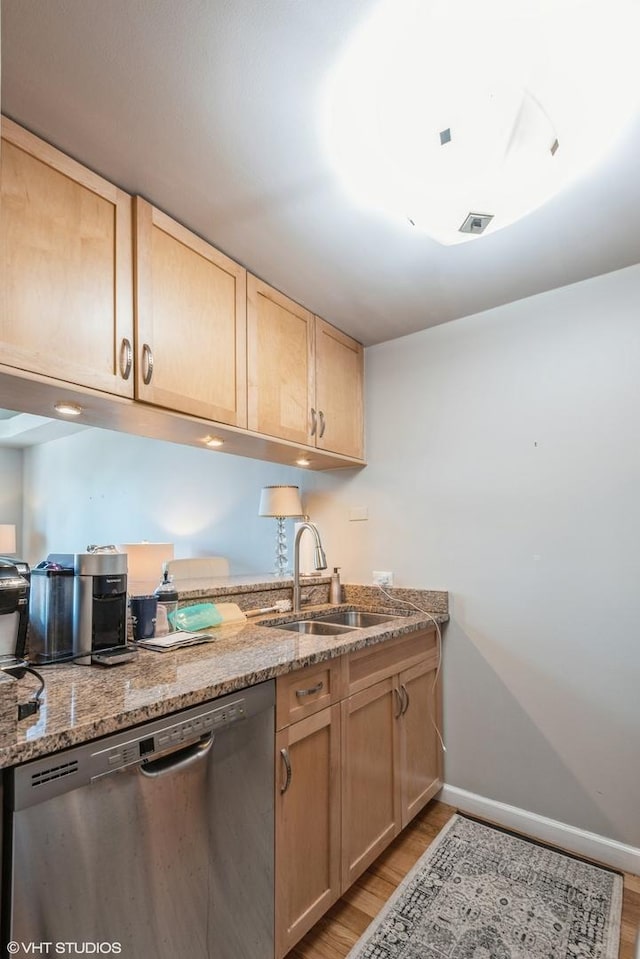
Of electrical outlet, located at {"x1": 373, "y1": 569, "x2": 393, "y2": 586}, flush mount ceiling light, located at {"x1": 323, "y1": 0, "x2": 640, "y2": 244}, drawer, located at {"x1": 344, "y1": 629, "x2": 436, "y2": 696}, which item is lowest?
drawer, located at {"x1": 344, "y1": 629, "x2": 436, "y2": 696}

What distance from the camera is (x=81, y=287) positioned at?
1350mm

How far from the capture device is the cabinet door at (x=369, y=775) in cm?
159

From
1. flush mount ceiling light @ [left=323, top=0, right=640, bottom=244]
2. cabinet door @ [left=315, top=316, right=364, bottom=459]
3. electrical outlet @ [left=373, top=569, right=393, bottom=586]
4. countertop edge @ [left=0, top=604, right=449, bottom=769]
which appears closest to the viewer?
countertop edge @ [left=0, top=604, right=449, bottom=769]

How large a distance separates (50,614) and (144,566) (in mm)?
722

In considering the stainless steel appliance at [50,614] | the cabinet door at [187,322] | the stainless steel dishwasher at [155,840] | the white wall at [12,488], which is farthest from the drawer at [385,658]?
the white wall at [12,488]

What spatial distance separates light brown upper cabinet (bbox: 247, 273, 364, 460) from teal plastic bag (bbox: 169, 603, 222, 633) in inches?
28.9

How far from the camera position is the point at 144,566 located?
6.76 feet

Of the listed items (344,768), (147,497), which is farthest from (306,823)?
(147,497)

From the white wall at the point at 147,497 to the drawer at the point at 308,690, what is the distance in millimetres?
1474

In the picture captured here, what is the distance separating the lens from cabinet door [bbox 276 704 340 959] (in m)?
1.31

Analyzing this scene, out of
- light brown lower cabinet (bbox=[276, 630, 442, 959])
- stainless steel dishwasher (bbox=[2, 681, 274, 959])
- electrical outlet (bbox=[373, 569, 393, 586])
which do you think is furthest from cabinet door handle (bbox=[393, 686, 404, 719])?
stainless steel dishwasher (bbox=[2, 681, 274, 959])

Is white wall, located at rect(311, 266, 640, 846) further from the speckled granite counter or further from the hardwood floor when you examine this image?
the speckled granite counter

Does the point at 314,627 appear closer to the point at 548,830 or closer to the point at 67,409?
the point at 548,830

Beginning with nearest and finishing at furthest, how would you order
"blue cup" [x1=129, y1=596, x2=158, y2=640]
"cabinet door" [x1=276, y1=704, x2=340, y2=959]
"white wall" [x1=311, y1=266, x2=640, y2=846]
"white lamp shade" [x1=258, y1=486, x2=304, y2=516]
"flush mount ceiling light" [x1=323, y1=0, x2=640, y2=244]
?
"flush mount ceiling light" [x1=323, y1=0, x2=640, y2=244] → "cabinet door" [x1=276, y1=704, x2=340, y2=959] → "blue cup" [x1=129, y1=596, x2=158, y2=640] → "white wall" [x1=311, y1=266, x2=640, y2=846] → "white lamp shade" [x1=258, y1=486, x2=304, y2=516]
